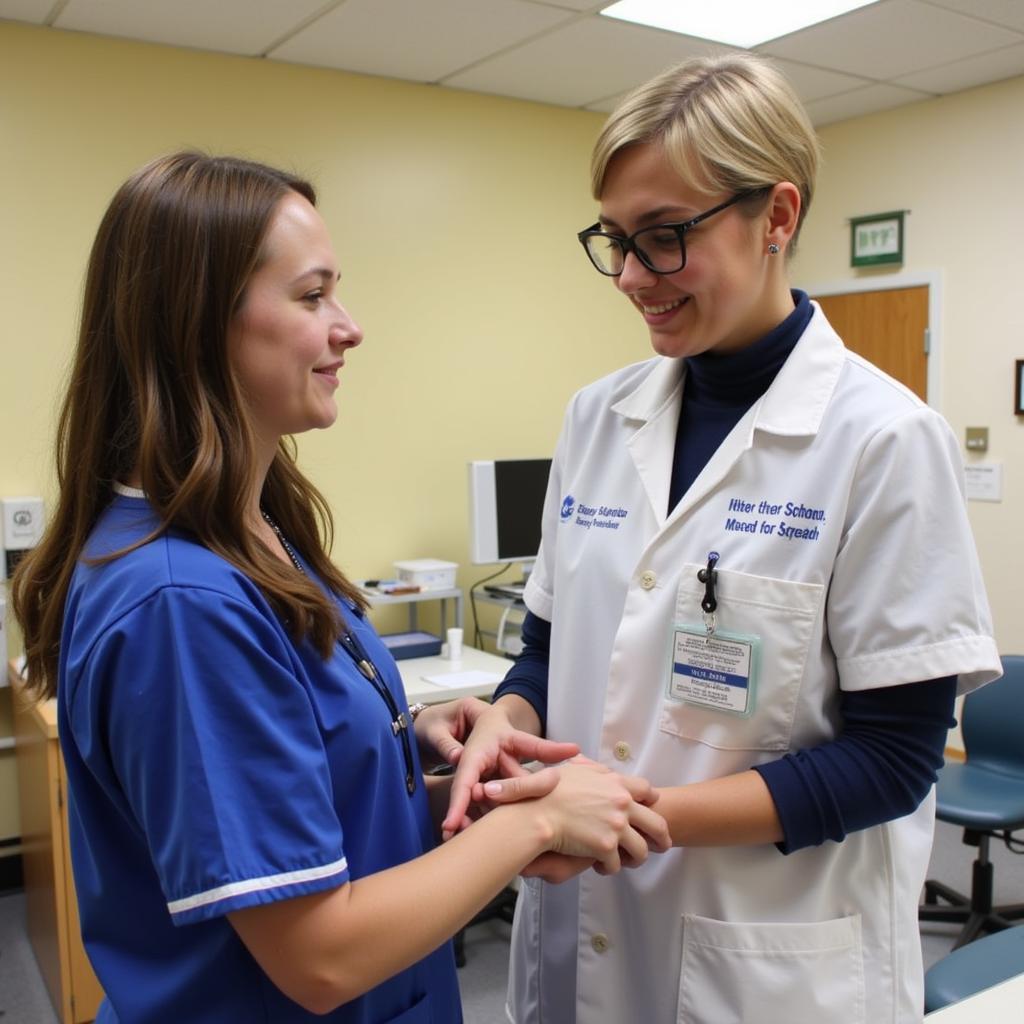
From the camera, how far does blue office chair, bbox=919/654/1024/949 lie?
9.43 ft

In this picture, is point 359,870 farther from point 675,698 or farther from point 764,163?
point 764,163

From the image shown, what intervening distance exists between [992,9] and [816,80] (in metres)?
0.81

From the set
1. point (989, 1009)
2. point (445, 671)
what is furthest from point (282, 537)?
point (445, 671)

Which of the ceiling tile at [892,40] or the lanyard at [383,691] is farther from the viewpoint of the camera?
the ceiling tile at [892,40]

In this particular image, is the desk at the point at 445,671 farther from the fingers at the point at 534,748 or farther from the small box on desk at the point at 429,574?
the fingers at the point at 534,748

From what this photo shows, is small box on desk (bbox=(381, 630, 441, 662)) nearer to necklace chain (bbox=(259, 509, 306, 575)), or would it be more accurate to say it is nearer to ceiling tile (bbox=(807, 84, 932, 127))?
necklace chain (bbox=(259, 509, 306, 575))

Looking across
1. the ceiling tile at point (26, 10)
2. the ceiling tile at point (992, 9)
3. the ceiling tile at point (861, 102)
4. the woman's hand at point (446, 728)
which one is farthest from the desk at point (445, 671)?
the ceiling tile at point (861, 102)

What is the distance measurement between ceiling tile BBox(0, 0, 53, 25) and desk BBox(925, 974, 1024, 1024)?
3.29 metres

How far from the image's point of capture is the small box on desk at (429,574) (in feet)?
12.4

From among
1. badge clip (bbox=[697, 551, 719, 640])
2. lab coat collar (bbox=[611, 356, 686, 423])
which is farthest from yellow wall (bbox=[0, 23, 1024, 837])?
badge clip (bbox=[697, 551, 719, 640])

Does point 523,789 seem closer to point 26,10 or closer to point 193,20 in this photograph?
point 193,20

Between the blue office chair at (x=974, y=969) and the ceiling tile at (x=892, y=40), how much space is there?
2.68 m

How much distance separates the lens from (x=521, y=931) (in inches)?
55.2

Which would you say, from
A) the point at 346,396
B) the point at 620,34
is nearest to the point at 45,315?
the point at 346,396
